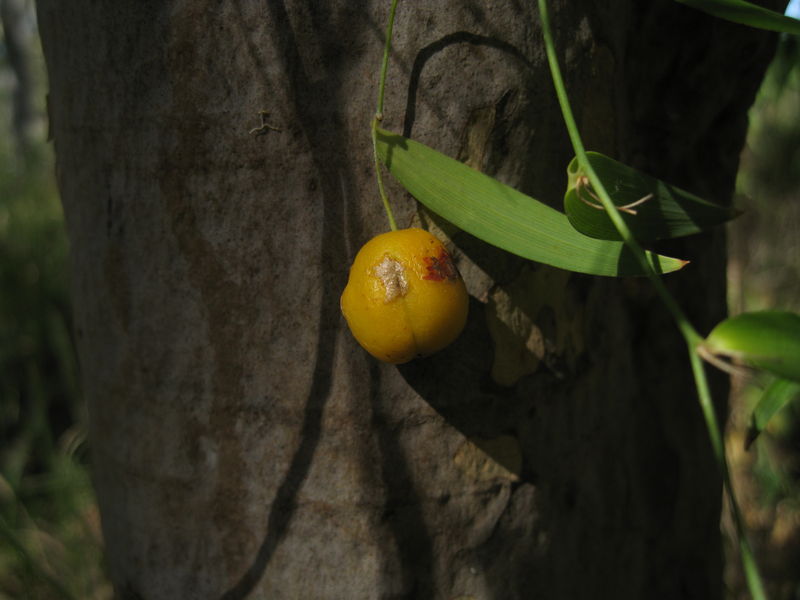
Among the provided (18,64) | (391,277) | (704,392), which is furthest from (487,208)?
(18,64)

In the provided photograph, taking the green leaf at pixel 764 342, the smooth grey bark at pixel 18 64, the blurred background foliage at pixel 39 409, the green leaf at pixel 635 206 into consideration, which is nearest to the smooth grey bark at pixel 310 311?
the green leaf at pixel 635 206

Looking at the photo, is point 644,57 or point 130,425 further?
point 644,57

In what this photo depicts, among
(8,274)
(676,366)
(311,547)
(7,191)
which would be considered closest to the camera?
(311,547)

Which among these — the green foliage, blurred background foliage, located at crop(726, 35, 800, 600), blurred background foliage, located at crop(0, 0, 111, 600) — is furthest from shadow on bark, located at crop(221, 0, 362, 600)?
blurred background foliage, located at crop(726, 35, 800, 600)

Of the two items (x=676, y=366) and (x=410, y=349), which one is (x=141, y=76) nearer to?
(x=410, y=349)

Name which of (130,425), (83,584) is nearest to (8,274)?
(83,584)

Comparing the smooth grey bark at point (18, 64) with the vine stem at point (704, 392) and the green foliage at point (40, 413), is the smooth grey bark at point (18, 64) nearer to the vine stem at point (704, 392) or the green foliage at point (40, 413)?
the green foliage at point (40, 413)

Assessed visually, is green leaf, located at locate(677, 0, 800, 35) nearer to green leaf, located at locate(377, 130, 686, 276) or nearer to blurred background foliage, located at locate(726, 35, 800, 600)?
green leaf, located at locate(377, 130, 686, 276)
